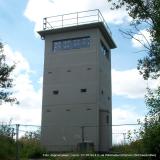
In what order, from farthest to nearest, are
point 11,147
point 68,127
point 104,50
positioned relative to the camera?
point 104,50 < point 68,127 < point 11,147

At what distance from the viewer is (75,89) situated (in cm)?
3662

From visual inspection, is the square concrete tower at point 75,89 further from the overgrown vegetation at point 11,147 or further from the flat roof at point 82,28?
the overgrown vegetation at point 11,147

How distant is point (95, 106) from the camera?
3538 cm

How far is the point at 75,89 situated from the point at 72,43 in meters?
4.89

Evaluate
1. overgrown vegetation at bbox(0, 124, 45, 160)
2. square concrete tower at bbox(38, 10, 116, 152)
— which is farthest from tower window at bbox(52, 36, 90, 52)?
overgrown vegetation at bbox(0, 124, 45, 160)

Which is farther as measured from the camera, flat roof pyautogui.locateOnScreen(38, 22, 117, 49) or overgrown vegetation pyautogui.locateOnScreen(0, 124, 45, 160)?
flat roof pyautogui.locateOnScreen(38, 22, 117, 49)

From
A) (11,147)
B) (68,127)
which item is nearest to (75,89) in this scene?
(68,127)

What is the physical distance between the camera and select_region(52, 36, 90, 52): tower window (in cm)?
3816

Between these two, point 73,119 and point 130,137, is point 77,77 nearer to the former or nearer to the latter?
point 73,119

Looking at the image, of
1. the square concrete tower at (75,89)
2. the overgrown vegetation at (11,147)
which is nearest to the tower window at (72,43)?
the square concrete tower at (75,89)

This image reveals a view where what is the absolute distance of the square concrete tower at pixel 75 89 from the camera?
116ft

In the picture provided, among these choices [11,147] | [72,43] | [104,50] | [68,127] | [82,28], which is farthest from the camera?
[104,50]

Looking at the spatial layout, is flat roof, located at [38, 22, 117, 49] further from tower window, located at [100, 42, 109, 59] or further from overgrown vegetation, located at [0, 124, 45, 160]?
overgrown vegetation, located at [0, 124, 45, 160]

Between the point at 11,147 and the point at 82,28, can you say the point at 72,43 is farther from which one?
the point at 11,147
